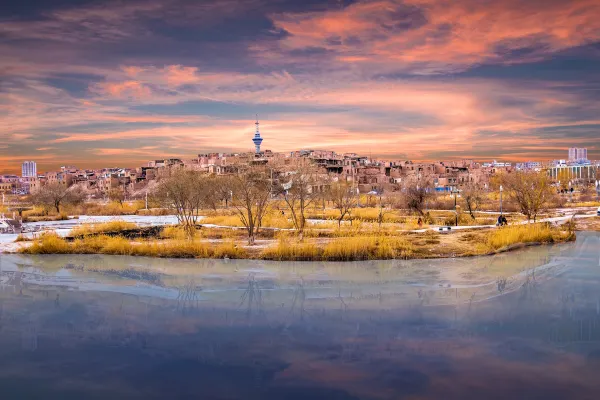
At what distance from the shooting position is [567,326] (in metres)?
7.64

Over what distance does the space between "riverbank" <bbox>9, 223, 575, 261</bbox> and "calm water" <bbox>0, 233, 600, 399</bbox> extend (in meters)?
2.21

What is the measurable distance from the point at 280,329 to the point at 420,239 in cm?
1145

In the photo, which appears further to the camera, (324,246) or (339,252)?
(324,246)

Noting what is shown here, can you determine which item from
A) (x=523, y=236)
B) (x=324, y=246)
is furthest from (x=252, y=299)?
(x=523, y=236)

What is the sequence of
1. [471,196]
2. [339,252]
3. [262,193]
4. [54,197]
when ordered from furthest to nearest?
[54,197] → [471,196] → [262,193] → [339,252]

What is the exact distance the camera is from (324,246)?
52.0 ft

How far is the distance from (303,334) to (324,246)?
8395 millimetres

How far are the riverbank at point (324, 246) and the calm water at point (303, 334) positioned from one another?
2.21 m

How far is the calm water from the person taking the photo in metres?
5.74

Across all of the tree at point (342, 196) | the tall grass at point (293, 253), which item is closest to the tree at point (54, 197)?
the tree at point (342, 196)

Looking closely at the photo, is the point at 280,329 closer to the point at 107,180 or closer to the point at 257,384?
the point at 257,384

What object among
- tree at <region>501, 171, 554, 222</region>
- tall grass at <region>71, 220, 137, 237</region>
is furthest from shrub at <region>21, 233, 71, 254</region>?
tree at <region>501, 171, 554, 222</region>

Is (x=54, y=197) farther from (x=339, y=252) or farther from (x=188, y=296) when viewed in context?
(x=188, y=296)

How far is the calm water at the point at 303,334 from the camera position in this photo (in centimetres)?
574
